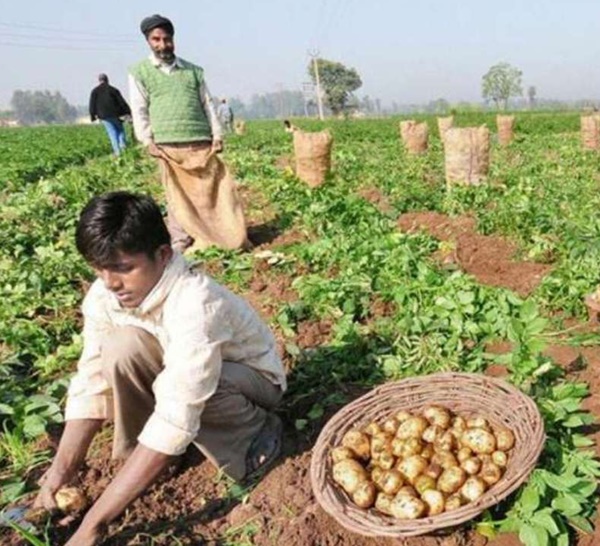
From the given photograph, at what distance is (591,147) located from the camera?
1364 centimetres

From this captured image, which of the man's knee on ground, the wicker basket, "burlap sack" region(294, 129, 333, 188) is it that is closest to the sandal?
the wicker basket

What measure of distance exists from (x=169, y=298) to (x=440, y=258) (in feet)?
10.1

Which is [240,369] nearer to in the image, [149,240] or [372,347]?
[149,240]

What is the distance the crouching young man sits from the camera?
194cm

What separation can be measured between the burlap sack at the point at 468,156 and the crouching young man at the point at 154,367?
18.2 feet

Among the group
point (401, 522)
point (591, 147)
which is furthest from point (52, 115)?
point (401, 522)

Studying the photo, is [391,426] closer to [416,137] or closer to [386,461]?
[386,461]

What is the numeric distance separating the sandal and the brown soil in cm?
212

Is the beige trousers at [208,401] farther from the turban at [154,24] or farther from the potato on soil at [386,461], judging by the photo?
the turban at [154,24]

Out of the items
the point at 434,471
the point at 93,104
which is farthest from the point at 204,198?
the point at 93,104

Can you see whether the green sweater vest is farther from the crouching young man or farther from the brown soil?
the crouching young man

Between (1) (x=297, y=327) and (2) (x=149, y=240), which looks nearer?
(2) (x=149, y=240)

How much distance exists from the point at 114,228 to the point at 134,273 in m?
0.16

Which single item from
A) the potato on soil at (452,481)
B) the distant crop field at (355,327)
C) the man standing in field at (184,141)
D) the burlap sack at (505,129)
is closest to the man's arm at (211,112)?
the man standing in field at (184,141)
